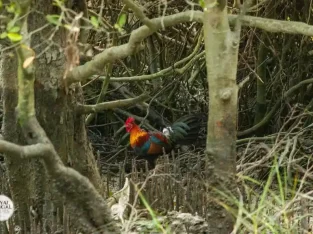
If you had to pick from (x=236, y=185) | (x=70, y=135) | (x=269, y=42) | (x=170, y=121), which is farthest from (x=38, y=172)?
(x=170, y=121)

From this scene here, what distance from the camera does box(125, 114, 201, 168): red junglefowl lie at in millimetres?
5648

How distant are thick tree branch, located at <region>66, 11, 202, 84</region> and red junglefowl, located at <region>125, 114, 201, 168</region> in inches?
103

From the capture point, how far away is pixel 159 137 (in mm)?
5738

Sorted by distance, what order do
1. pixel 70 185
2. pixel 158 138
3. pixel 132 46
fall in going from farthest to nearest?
pixel 158 138 < pixel 132 46 < pixel 70 185

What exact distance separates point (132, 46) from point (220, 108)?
43cm

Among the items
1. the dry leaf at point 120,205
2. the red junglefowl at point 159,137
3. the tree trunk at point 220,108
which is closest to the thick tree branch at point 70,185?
the dry leaf at point 120,205

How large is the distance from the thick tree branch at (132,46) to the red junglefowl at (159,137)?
8.55ft

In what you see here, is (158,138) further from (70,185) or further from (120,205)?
(70,185)

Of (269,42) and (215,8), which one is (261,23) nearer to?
(215,8)

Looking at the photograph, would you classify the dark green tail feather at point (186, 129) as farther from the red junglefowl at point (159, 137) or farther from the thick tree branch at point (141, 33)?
the thick tree branch at point (141, 33)

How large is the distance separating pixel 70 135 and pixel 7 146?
4.10 ft

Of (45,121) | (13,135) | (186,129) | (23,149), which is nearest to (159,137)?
(186,129)

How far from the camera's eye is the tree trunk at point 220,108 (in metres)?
2.66

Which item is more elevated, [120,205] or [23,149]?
[23,149]
